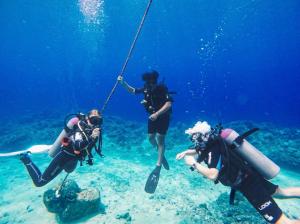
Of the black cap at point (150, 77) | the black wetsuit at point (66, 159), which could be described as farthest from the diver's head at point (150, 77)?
the black wetsuit at point (66, 159)

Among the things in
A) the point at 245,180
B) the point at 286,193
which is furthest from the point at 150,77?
the point at 286,193

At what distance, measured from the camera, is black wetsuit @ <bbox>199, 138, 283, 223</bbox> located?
14.7ft

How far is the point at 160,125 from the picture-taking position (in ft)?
26.3

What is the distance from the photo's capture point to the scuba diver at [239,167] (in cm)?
449

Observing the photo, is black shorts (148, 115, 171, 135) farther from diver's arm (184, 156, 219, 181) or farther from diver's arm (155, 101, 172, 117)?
diver's arm (184, 156, 219, 181)

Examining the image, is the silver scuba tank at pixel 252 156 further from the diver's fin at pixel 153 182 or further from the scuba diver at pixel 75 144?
the diver's fin at pixel 153 182

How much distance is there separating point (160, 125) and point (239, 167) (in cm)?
383

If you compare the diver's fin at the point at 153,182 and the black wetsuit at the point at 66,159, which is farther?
the diver's fin at the point at 153,182

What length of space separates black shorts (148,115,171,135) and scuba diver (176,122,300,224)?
3112 millimetres

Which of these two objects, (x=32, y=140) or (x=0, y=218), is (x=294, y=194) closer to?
(x=0, y=218)

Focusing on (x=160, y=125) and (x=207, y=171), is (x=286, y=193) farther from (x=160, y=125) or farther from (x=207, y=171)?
(x=160, y=125)

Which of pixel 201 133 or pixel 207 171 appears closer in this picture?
pixel 207 171

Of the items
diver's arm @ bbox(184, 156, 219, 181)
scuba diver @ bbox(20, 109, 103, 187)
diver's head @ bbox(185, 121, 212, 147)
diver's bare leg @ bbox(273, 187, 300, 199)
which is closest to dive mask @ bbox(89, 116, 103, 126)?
scuba diver @ bbox(20, 109, 103, 187)

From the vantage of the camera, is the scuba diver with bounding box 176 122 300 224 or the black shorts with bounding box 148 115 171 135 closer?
the scuba diver with bounding box 176 122 300 224
